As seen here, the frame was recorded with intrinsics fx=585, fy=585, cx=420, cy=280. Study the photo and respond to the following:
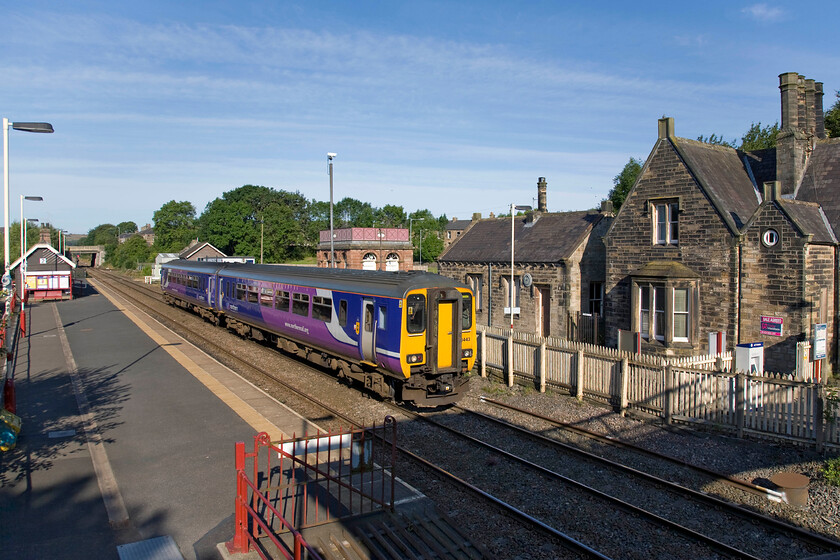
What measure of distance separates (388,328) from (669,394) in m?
6.19

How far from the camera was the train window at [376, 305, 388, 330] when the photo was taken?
13080 mm

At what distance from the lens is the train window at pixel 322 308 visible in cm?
1554

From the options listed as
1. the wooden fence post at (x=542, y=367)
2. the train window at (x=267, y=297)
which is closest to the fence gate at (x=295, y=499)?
the wooden fence post at (x=542, y=367)

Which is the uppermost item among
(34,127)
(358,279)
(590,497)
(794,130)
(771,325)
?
(794,130)

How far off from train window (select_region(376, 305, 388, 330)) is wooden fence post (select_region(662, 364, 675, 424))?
6.16 m

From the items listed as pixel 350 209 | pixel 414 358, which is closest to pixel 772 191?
pixel 414 358

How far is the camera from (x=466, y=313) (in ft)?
45.9

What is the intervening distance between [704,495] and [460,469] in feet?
12.3

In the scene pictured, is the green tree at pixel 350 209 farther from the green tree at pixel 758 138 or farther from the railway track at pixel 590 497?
the railway track at pixel 590 497

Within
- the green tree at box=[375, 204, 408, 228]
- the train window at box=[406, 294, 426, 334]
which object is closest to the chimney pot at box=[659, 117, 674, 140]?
the train window at box=[406, 294, 426, 334]

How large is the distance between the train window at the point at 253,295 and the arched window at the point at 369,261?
17050 millimetres

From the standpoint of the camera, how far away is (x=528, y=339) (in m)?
16.5

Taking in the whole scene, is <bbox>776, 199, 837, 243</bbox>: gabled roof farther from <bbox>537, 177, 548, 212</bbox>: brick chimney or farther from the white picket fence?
<bbox>537, 177, 548, 212</bbox>: brick chimney

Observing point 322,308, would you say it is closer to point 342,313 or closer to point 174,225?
point 342,313
